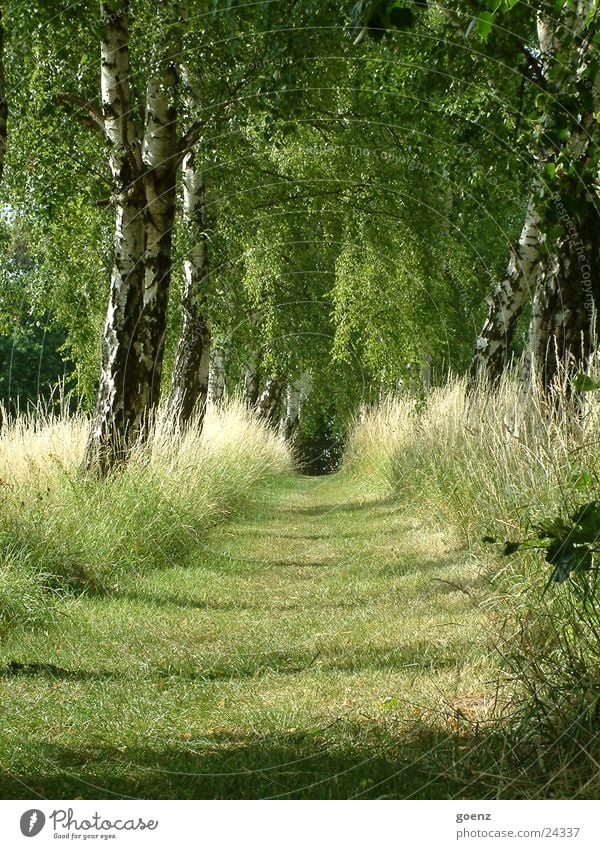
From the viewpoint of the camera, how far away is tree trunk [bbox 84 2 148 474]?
35.5 ft

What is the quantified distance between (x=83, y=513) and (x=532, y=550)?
4186 millimetres

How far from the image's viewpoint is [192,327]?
52.7 feet

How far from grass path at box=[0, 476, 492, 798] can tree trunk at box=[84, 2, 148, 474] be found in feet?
6.79

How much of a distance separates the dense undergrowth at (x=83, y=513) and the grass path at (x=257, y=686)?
246mm

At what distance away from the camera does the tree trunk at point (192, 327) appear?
1534 cm

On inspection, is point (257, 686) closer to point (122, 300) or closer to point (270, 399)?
point (122, 300)

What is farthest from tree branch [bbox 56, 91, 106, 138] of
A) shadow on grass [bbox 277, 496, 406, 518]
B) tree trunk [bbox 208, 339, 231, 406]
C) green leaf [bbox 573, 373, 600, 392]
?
tree trunk [bbox 208, 339, 231, 406]

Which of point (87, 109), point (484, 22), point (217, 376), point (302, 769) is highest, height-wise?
point (87, 109)

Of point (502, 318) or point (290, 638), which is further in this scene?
point (502, 318)

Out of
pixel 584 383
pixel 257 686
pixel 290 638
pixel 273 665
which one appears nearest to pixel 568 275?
pixel 290 638

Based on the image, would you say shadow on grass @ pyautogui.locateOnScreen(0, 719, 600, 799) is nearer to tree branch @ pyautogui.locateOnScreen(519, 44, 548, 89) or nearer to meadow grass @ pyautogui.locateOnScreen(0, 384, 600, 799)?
meadow grass @ pyautogui.locateOnScreen(0, 384, 600, 799)

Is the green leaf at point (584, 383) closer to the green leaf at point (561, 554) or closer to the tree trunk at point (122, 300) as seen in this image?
the green leaf at point (561, 554)

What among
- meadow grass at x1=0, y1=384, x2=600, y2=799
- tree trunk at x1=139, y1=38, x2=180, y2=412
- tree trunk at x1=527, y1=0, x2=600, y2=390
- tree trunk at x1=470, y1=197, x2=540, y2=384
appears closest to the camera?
meadow grass at x1=0, y1=384, x2=600, y2=799

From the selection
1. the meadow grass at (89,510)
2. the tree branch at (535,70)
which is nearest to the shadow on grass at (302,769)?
the meadow grass at (89,510)
